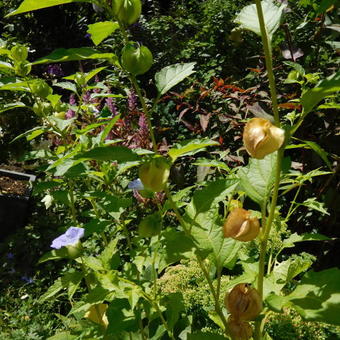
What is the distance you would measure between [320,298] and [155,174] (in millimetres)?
268

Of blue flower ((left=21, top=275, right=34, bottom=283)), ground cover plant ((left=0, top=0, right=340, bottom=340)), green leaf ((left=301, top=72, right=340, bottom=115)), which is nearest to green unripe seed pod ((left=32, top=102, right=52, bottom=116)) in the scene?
ground cover plant ((left=0, top=0, right=340, bottom=340))

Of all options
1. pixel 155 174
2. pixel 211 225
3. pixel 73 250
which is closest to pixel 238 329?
pixel 211 225

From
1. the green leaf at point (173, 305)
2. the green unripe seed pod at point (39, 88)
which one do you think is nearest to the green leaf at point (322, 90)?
the green leaf at point (173, 305)

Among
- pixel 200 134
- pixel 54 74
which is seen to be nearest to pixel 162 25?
pixel 54 74

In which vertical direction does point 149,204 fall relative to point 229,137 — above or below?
below

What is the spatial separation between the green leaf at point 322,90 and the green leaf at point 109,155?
22 centimetres

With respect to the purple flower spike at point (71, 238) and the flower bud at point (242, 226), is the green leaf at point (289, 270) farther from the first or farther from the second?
the purple flower spike at point (71, 238)

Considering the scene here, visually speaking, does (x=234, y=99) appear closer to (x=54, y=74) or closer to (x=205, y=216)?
(x=205, y=216)

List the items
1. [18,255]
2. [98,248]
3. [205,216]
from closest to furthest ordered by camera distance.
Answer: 1. [205,216]
2. [98,248]
3. [18,255]

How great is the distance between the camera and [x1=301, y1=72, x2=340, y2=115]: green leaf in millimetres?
441

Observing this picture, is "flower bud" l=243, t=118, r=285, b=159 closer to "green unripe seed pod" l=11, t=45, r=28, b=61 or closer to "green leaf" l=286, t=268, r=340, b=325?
"green leaf" l=286, t=268, r=340, b=325

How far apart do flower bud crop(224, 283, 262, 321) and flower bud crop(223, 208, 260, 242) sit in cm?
8

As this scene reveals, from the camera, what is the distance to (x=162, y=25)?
3732 mm

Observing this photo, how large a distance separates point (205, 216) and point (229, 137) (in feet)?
4.65
